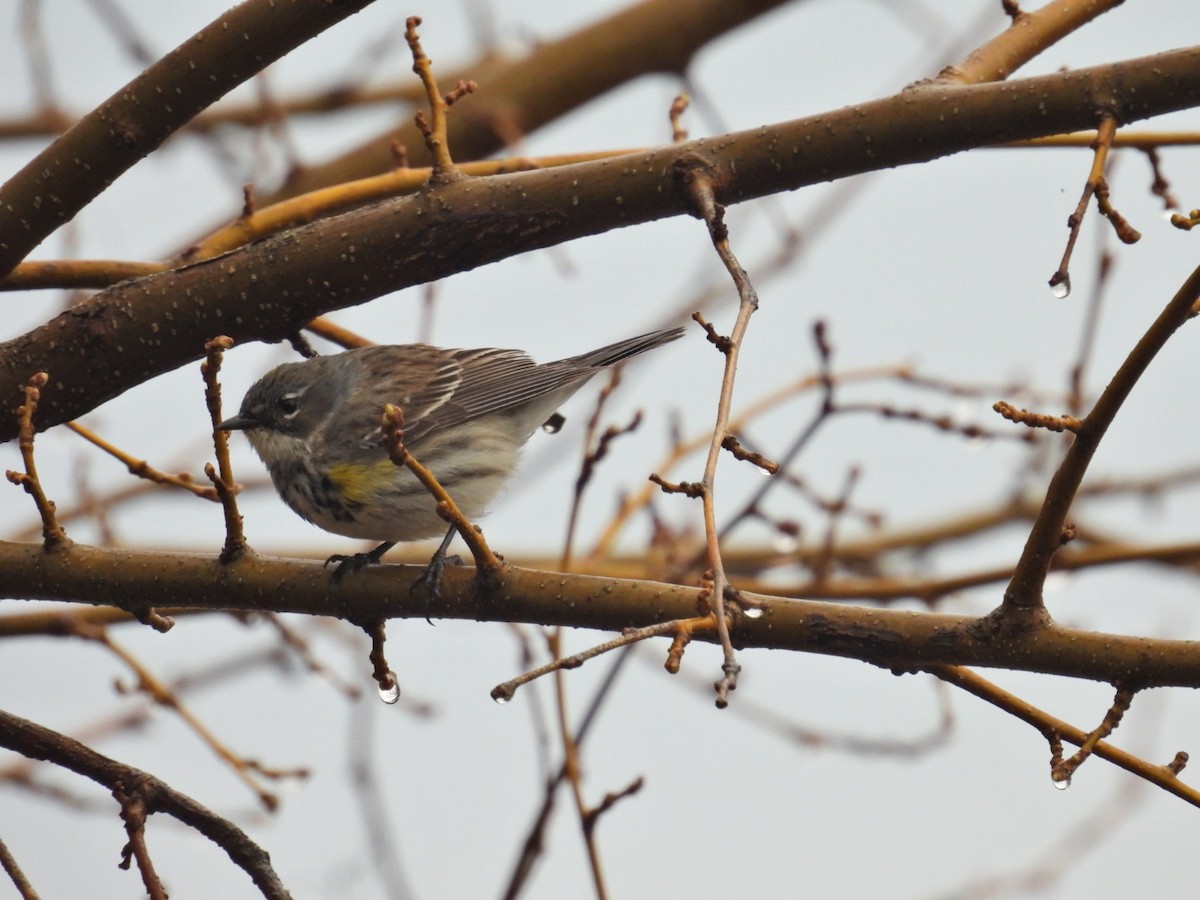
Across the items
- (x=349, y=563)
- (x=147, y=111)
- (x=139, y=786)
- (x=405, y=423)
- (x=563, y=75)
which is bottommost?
(x=139, y=786)

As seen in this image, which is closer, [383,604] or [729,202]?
[729,202]

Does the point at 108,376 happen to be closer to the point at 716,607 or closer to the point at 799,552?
the point at 716,607

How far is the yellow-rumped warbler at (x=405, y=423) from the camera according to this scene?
17.4ft

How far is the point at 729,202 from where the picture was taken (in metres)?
3.44

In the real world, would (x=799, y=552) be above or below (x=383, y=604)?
above

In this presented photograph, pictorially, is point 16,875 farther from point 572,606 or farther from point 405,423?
point 405,423

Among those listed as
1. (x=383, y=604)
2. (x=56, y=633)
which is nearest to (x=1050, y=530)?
(x=383, y=604)

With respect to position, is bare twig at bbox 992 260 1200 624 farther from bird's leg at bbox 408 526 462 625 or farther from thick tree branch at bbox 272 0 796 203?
thick tree branch at bbox 272 0 796 203

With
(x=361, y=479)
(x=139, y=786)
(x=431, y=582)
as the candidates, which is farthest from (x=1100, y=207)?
(x=361, y=479)

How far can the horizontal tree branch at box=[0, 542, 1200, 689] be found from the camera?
310 centimetres

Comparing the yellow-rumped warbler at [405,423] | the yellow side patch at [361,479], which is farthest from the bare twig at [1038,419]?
the yellow side patch at [361,479]

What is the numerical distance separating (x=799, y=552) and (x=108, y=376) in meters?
3.22

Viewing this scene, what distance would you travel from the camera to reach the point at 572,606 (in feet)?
10.8

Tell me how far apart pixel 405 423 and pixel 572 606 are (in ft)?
8.33
